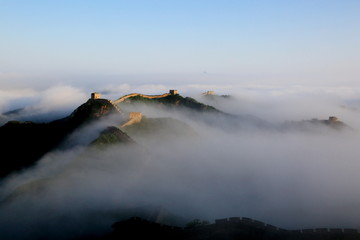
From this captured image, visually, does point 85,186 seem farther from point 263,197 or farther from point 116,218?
point 263,197

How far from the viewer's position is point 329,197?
99.1 metres

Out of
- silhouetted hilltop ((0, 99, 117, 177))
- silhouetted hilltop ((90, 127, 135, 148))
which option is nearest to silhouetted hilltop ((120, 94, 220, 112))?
silhouetted hilltop ((0, 99, 117, 177))

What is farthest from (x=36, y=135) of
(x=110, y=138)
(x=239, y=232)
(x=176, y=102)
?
(x=239, y=232)

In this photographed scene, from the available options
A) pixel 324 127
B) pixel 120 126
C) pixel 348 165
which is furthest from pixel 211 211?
pixel 324 127

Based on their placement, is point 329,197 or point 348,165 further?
point 348,165

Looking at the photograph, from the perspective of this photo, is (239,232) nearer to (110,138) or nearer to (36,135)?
(110,138)

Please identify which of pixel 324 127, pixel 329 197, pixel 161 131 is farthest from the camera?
pixel 324 127

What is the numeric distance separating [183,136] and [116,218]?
180 ft

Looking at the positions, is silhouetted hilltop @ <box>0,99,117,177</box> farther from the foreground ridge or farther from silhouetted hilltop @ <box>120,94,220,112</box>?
the foreground ridge

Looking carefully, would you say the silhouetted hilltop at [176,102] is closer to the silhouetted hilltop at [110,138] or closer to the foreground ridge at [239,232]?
the silhouetted hilltop at [110,138]

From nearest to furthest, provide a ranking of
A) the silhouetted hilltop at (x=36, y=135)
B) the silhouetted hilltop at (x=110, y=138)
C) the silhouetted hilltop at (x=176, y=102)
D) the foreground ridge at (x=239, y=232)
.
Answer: the foreground ridge at (x=239, y=232) → the silhouetted hilltop at (x=110, y=138) → the silhouetted hilltop at (x=36, y=135) → the silhouetted hilltop at (x=176, y=102)

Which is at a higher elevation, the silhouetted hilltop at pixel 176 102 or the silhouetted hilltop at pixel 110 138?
the silhouetted hilltop at pixel 176 102

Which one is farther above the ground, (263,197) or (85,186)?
(85,186)

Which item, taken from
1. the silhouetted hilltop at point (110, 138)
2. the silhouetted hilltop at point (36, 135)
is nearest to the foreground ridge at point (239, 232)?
the silhouetted hilltop at point (110, 138)
